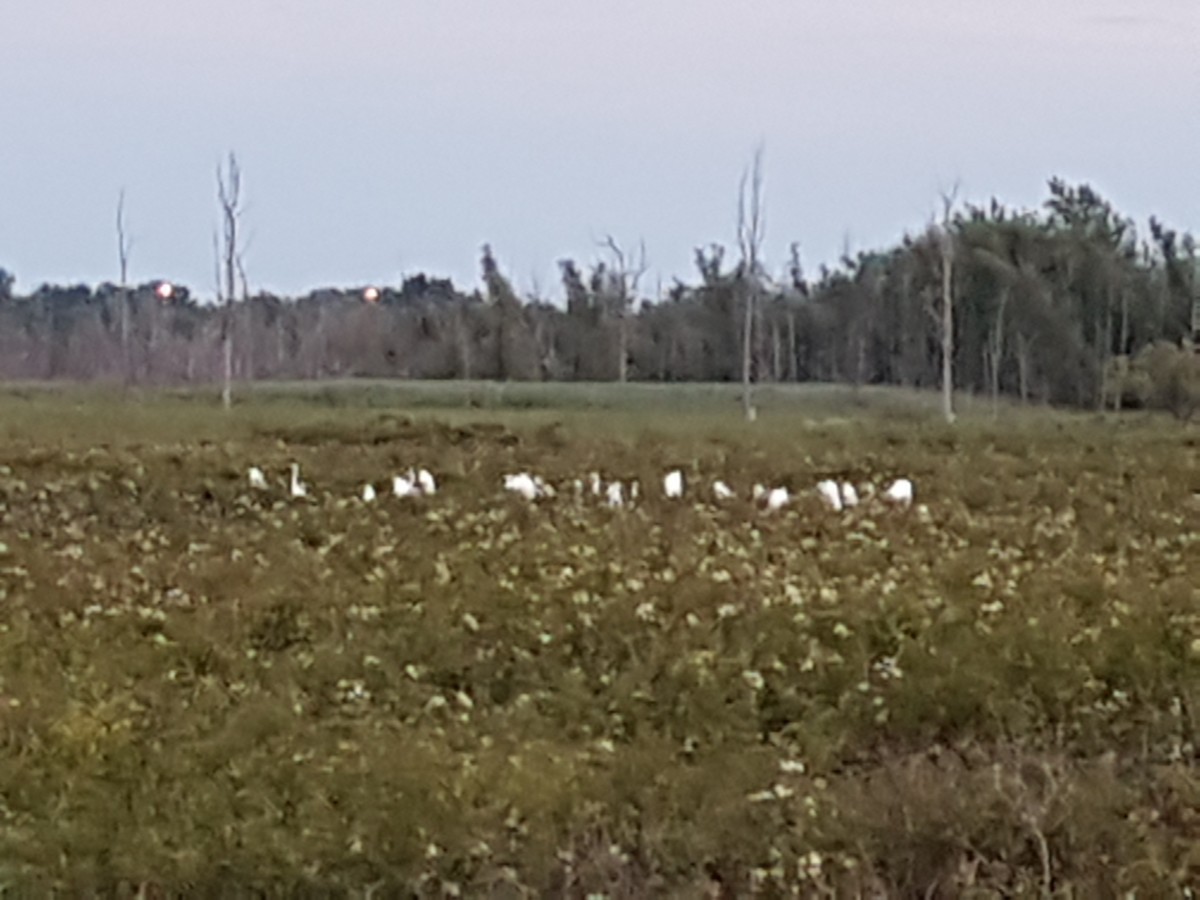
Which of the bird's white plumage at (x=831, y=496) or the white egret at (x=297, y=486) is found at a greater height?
the white egret at (x=297, y=486)

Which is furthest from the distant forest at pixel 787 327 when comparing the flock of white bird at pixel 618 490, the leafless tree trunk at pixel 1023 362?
the flock of white bird at pixel 618 490

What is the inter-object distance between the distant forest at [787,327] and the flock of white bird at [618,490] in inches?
1343

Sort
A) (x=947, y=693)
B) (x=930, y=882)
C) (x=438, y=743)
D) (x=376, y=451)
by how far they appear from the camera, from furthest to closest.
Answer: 1. (x=376, y=451)
2. (x=947, y=693)
3. (x=438, y=743)
4. (x=930, y=882)

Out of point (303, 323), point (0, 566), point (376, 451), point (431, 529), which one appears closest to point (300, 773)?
point (0, 566)

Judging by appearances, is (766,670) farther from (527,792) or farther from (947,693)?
(527,792)

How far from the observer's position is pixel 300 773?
9195mm

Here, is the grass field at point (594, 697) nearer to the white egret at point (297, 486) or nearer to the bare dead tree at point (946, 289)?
the white egret at point (297, 486)

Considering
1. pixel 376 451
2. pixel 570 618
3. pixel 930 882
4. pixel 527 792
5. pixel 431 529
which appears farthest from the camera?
pixel 376 451

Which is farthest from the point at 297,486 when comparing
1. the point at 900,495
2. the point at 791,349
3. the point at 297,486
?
the point at 791,349

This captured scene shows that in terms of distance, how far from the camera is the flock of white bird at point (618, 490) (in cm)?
2016

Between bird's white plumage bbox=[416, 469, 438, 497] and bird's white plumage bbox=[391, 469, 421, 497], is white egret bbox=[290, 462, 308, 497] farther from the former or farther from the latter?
bird's white plumage bbox=[416, 469, 438, 497]

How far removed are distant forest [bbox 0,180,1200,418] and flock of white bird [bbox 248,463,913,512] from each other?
3412 cm

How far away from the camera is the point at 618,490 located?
21.0m

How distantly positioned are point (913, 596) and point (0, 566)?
24.7 ft
